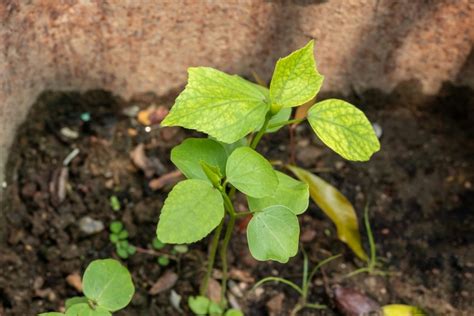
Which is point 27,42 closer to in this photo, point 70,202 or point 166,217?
point 70,202

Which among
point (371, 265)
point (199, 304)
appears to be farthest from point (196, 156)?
point (371, 265)

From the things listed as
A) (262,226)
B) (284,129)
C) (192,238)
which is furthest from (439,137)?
(192,238)

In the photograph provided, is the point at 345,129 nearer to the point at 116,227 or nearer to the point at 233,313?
the point at 233,313

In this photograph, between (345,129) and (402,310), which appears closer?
(345,129)

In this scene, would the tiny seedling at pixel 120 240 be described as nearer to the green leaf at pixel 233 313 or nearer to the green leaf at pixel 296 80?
the green leaf at pixel 233 313

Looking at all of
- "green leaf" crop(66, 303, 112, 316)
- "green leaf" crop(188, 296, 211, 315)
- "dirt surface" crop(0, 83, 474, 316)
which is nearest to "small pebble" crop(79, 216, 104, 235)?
"dirt surface" crop(0, 83, 474, 316)

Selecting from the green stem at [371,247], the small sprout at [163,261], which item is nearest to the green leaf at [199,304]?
the small sprout at [163,261]
